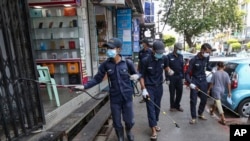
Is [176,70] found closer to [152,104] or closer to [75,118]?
[152,104]

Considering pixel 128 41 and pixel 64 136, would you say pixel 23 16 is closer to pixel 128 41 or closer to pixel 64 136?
pixel 64 136

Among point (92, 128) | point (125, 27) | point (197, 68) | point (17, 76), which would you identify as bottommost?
point (92, 128)

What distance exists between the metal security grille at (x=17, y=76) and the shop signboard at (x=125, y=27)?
706 centimetres

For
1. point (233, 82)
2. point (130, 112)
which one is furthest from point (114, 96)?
point (233, 82)

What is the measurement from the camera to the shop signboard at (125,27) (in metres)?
10.5

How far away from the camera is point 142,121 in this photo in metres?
5.77

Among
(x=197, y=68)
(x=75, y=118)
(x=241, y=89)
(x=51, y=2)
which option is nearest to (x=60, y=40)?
(x=51, y=2)

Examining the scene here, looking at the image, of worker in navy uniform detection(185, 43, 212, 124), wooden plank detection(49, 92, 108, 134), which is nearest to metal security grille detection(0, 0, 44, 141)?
wooden plank detection(49, 92, 108, 134)

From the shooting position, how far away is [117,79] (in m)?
3.88

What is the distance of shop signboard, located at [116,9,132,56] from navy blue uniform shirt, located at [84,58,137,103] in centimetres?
666

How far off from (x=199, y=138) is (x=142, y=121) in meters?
1.54

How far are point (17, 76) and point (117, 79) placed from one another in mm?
1483

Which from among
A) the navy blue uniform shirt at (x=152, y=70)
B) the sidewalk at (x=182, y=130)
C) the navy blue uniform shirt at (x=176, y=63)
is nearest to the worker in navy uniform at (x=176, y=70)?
the navy blue uniform shirt at (x=176, y=63)

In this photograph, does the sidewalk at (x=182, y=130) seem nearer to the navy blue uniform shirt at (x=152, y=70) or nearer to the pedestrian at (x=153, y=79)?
the pedestrian at (x=153, y=79)
